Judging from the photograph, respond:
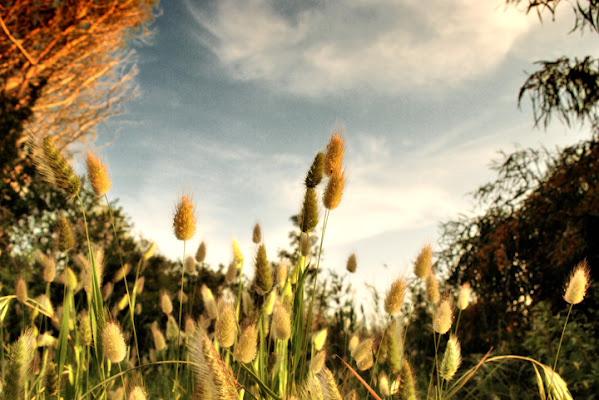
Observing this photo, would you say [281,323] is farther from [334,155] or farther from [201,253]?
[201,253]

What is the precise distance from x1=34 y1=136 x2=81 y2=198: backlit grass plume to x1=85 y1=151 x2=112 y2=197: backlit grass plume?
48mm

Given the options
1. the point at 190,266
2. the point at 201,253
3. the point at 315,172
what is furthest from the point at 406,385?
the point at 190,266

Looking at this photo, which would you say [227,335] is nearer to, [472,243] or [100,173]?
[100,173]

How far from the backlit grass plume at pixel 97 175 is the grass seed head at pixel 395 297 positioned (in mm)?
914

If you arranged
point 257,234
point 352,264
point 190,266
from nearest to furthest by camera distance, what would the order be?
point 257,234
point 352,264
point 190,266

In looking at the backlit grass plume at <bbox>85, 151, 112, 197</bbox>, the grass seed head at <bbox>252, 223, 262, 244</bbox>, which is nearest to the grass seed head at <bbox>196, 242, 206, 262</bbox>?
the grass seed head at <bbox>252, 223, 262, 244</bbox>

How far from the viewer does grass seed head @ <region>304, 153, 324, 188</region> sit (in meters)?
1.29

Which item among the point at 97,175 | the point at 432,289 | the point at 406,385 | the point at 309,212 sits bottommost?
the point at 406,385

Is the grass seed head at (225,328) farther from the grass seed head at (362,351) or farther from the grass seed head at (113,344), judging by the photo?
the grass seed head at (362,351)

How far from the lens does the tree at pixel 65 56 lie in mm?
8586

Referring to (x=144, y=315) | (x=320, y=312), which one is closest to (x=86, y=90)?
(x=144, y=315)

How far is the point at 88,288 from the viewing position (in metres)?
1.54

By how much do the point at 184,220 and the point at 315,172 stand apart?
40 centimetres

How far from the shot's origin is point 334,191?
4.25 feet
